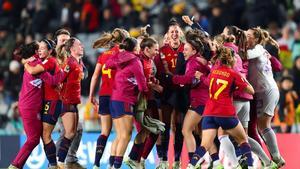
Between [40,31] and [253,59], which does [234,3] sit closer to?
[40,31]

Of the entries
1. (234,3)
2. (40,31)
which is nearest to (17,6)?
(40,31)

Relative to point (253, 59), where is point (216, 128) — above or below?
below

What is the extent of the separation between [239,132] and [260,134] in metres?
2.00

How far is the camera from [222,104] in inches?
581

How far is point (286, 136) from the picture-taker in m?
18.0

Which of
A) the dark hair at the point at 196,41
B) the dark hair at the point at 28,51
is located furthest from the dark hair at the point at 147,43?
the dark hair at the point at 28,51

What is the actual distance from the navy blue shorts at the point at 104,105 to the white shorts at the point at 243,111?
6.80ft

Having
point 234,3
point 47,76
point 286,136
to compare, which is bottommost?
point 286,136

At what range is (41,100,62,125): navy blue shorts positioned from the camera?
1573 cm

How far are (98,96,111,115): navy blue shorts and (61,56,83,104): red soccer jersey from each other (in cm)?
40

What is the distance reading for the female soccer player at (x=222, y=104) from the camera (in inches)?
581

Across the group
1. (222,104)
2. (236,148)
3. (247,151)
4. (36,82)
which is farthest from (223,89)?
(36,82)

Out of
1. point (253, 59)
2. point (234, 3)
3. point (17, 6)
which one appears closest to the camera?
point (253, 59)

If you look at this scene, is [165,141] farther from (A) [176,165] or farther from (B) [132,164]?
(B) [132,164]
